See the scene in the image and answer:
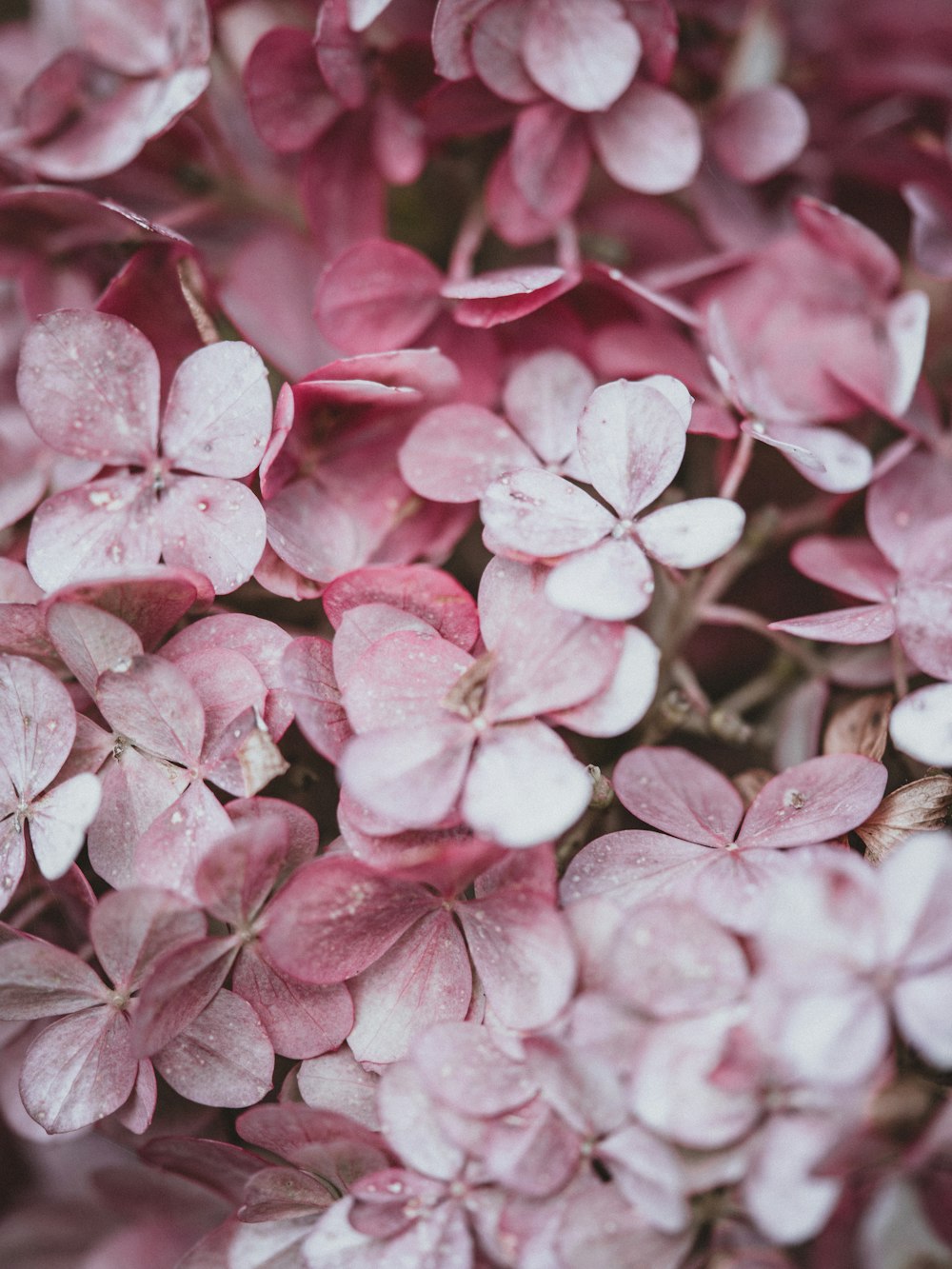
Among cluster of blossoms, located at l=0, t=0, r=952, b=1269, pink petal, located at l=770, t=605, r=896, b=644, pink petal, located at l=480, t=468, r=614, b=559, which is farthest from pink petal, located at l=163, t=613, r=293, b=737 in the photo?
pink petal, located at l=770, t=605, r=896, b=644

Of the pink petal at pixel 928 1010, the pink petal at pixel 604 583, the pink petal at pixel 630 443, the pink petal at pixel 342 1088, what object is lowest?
the pink petal at pixel 342 1088

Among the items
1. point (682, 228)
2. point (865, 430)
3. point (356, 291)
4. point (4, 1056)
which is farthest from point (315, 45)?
point (4, 1056)

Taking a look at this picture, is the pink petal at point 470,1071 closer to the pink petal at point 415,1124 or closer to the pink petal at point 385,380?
the pink petal at point 415,1124

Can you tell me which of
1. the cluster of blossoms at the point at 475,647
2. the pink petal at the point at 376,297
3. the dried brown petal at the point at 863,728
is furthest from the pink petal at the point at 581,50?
the dried brown petal at the point at 863,728

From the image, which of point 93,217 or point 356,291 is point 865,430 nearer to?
point 356,291

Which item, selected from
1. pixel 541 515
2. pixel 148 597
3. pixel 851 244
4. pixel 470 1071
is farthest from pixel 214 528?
pixel 851 244

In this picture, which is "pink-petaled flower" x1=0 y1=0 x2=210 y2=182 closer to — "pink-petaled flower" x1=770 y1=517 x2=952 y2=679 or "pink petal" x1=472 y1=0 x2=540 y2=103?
"pink petal" x1=472 y1=0 x2=540 y2=103
